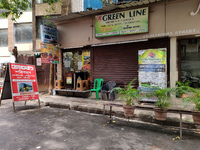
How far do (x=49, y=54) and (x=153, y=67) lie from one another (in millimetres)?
5570

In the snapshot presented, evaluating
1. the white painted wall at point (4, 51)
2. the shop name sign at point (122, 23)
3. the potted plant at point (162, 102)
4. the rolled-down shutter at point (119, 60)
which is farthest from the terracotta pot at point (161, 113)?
the white painted wall at point (4, 51)

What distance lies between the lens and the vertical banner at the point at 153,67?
642 cm

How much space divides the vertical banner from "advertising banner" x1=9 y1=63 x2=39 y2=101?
4823 mm

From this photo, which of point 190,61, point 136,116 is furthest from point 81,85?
point 190,61

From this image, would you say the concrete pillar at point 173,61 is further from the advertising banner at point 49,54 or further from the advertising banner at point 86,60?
the advertising banner at point 49,54

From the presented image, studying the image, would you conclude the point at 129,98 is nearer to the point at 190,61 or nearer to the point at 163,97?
the point at 163,97

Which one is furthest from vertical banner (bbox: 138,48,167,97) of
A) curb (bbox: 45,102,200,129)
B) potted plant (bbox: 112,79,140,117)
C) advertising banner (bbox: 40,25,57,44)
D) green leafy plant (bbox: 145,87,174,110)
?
advertising banner (bbox: 40,25,57,44)

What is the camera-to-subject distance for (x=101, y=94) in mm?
7539

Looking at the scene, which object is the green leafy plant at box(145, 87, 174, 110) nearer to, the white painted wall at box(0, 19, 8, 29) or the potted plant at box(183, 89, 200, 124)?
the potted plant at box(183, 89, 200, 124)

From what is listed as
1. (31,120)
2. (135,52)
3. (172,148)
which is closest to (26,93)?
(31,120)

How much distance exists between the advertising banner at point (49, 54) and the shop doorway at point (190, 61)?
6.68 m

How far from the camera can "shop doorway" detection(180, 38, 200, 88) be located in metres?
6.70

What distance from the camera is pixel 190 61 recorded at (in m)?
6.84

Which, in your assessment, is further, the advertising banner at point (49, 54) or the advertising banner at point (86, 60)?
the advertising banner at point (86, 60)
